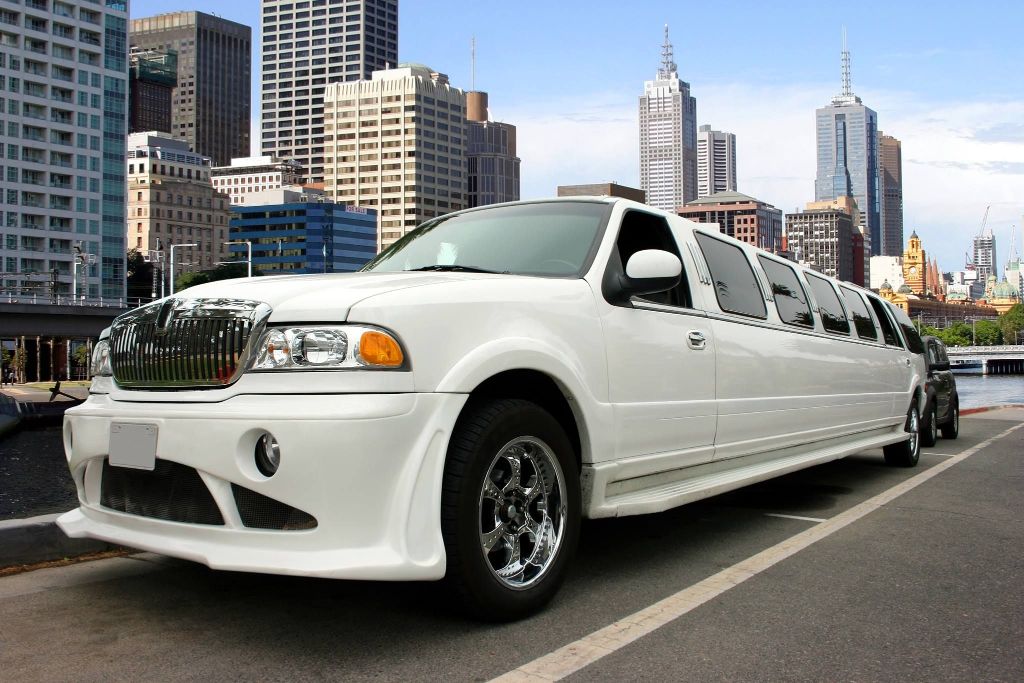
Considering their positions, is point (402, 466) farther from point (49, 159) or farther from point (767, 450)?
point (49, 159)

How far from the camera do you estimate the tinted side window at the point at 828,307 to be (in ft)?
23.7

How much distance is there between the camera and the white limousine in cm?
320

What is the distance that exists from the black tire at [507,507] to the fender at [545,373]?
0.15 m

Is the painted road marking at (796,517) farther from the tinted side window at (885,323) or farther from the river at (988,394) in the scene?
the river at (988,394)

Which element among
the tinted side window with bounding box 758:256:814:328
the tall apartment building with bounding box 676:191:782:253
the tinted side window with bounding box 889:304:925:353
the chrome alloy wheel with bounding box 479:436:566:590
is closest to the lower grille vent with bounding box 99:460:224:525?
the chrome alloy wheel with bounding box 479:436:566:590

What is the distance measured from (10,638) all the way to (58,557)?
1.24 meters

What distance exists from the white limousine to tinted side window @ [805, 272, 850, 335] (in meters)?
2.34

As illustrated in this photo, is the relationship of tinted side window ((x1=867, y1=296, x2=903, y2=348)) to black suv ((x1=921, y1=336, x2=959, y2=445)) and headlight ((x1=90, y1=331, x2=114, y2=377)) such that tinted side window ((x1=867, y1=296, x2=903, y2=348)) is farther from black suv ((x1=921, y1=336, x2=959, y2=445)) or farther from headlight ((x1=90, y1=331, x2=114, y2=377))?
headlight ((x1=90, y1=331, x2=114, y2=377))

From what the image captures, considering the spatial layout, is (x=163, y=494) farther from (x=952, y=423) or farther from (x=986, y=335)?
(x=986, y=335)

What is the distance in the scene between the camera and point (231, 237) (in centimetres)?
15825

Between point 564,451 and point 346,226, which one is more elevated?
point 346,226

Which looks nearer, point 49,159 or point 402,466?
point 402,466

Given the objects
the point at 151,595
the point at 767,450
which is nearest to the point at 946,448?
the point at 767,450

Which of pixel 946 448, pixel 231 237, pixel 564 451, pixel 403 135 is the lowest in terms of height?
pixel 946 448
